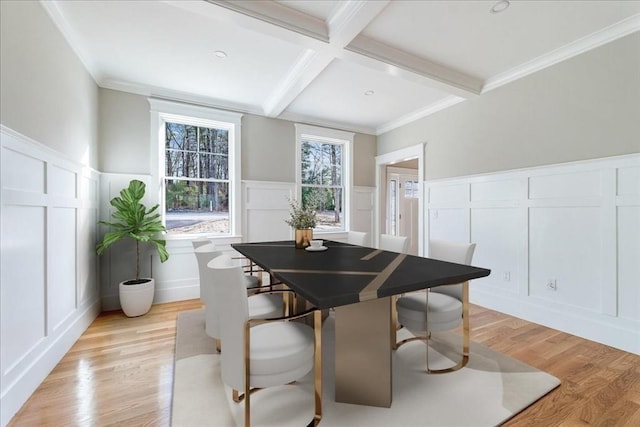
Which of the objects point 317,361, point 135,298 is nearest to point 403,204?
point 135,298

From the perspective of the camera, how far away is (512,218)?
3080mm

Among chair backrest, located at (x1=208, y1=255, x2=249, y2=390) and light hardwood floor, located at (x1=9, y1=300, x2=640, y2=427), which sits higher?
chair backrest, located at (x1=208, y1=255, x2=249, y2=390)

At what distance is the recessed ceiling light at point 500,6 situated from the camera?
2057 millimetres

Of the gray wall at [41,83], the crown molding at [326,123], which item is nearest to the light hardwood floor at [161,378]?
the gray wall at [41,83]

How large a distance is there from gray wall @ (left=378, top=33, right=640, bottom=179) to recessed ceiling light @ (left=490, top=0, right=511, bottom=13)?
1126 millimetres

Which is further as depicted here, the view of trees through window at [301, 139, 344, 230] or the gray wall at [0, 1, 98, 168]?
the view of trees through window at [301, 139, 344, 230]

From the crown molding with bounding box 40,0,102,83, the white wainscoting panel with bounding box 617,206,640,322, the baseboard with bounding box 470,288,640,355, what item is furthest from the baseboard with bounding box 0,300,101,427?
the white wainscoting panel with bounding box 617,206,640,322

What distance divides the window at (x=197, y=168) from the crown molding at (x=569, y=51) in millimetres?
3466

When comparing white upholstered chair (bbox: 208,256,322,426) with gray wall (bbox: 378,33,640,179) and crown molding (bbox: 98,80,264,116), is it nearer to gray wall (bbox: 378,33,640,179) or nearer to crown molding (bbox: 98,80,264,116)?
gray wall (bbox: 378,33,640,179)

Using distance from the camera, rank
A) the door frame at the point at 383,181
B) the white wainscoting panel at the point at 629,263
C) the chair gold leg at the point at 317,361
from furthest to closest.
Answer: the door frame at the point at 383,181 < the white wainscoting panel at the point at 629,263 < the chair gold leg at the point at 317,361

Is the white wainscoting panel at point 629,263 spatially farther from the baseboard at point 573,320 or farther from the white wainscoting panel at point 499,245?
the white wainscoting panel at point 499,245

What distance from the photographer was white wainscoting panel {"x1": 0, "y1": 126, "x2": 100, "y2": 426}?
1538mm

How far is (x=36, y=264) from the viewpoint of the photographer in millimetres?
1860

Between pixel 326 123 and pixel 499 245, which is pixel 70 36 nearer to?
pixel 326 123
